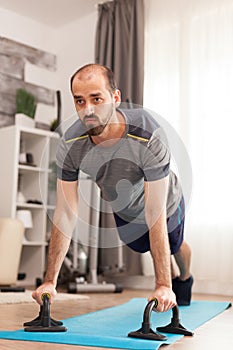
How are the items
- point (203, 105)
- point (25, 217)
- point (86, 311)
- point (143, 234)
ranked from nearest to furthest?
point (143, 234) < point (86, 311) < point (203, 105) < point (25, 217)

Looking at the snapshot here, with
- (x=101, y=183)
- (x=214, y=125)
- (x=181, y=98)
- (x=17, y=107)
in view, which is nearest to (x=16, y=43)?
(x=17, y=107)

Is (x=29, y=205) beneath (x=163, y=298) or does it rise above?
above

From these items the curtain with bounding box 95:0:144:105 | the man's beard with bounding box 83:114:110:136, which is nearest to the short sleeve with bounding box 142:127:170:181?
the man's beard with bounding box 83:114:110:136

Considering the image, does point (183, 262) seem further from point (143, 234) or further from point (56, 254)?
point (56, 254)

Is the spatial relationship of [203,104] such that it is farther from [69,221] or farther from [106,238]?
[69,221]

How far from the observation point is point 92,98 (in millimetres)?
1750

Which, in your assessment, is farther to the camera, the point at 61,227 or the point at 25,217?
the point at 25,217

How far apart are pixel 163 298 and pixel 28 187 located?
3.14 meters

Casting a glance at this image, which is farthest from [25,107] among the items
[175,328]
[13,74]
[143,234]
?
[175,328]

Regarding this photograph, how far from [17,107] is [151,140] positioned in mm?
3131

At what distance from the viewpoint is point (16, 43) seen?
4.93m

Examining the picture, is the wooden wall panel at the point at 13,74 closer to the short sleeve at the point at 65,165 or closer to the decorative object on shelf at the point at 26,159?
the decorative object on shelf at the point at 26,159

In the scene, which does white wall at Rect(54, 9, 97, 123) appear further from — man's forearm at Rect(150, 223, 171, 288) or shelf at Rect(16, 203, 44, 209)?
man's forearm at Rect(150, 223, 171, 288)

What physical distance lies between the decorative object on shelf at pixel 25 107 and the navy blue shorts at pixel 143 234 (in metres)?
2.51
